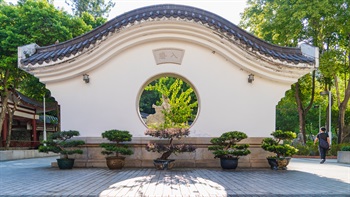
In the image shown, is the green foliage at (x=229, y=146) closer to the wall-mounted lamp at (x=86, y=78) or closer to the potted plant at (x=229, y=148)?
the potted plant at (x=229, y=148)

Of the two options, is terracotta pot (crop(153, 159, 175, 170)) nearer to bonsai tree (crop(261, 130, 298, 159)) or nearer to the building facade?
the building facade

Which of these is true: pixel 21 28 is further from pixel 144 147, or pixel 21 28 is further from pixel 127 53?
pixel 144 147

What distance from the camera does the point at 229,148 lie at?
31.9ft

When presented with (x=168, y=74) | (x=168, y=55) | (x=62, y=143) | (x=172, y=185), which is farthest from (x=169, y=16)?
(x=172, y=185)

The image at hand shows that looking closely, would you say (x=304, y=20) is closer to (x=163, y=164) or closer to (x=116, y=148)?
(x=163, y=164)

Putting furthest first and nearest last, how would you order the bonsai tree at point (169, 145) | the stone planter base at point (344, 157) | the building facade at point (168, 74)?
the stone planter base at point (344, 157) < the building facade at point (168, 74) < the bonsai tree at point (169, 145)

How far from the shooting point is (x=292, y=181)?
744 cm

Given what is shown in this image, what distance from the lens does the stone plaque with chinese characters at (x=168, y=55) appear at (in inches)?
412

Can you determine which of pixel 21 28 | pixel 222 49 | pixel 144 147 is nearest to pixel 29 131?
pixel 21 28

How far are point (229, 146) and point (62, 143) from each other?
4.99 meters

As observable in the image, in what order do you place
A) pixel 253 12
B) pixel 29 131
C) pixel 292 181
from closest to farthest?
1. pixel 292 181
2. pixel 253 12
3. pixel 29 131

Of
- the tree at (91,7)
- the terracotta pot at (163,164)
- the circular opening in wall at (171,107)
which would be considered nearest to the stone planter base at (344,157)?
the circular opening in wall at (171,107)

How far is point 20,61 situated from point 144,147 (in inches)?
192

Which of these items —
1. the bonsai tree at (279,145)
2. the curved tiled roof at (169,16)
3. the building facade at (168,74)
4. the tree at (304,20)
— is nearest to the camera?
the bonsai tree at (279,145)
